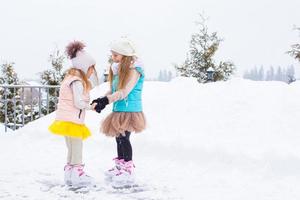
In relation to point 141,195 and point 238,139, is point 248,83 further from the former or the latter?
point 141,195

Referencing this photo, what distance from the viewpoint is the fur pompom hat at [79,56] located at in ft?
16.4

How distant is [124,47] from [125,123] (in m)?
0.82

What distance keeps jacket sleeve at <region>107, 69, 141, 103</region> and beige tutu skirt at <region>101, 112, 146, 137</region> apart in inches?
9.7

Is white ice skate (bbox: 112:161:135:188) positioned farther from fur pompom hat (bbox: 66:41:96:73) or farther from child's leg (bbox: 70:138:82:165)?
fur pompom hat (bbox: 66:41:96:73)

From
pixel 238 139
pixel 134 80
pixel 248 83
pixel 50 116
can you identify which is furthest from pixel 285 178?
pixel 50 116

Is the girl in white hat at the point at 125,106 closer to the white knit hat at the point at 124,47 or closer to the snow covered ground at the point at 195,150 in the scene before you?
the white knit hat at the point at 124,47

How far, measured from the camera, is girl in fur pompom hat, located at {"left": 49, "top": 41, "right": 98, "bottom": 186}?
489cm

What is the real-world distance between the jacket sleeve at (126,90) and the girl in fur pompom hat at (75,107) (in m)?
0.25

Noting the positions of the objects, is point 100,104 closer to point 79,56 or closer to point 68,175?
point 79,56

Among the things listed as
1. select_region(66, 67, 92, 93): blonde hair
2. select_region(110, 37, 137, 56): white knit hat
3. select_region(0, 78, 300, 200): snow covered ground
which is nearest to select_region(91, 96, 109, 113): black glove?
select_region(66, 67, 92, 93): blonde hair

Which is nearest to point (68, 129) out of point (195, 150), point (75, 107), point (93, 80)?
point (75, 107)

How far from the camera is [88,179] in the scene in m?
4.98

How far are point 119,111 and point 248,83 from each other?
12.4 feet

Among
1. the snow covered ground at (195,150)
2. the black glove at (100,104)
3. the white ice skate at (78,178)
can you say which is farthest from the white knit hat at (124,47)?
the snow covered ground at (195,150)
